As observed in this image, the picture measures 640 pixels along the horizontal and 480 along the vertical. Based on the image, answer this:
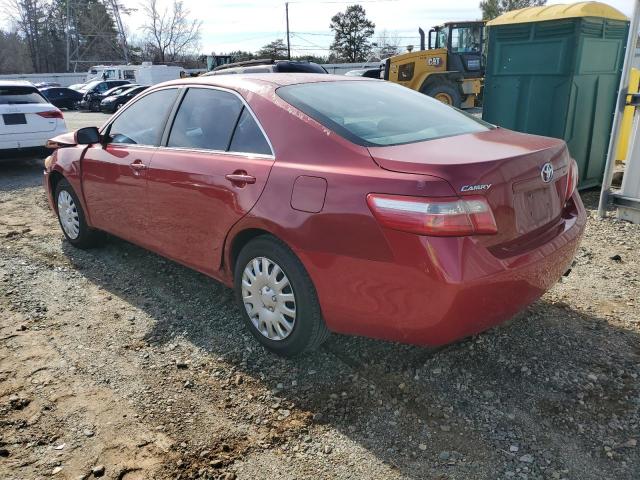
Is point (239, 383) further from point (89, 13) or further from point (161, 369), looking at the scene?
point (89, 13)

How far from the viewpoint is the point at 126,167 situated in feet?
13.4

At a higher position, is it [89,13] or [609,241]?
[89,13]

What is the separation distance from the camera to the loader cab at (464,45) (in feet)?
59.1

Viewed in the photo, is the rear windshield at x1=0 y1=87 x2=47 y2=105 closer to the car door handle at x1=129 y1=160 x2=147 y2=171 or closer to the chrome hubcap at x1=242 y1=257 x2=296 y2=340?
the car door handle at x1=129 y1=160 x2=147 y2=171

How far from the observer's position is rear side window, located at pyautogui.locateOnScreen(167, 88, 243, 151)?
3402 millimetres

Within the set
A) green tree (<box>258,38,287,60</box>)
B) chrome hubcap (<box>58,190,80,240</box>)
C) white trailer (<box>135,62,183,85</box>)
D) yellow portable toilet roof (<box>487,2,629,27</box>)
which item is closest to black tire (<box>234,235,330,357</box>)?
chrome hubcap (<box>58,190,80,240</box>)

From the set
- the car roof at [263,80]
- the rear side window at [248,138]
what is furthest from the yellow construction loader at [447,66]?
the rear side window at [248,138]

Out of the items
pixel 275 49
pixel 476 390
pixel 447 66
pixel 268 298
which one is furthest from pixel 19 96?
pixel 275 49

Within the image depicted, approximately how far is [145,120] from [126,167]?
402 mm

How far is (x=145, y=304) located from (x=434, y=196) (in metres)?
2.57

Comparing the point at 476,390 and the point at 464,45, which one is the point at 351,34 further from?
the point at 476,390

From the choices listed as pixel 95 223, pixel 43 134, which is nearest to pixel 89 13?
pixel 43 134

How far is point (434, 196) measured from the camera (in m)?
2.32

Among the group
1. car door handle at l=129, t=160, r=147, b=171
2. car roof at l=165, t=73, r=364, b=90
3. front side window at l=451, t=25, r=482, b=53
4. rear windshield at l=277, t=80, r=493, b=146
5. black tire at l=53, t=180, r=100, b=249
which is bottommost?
black tire at l=53, t=180, r=100, b=249
